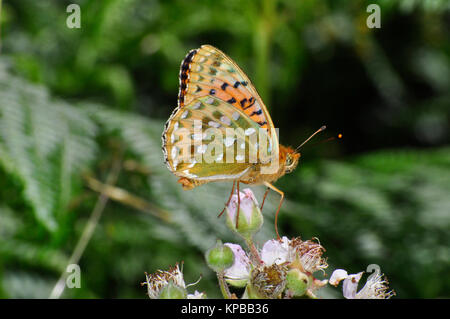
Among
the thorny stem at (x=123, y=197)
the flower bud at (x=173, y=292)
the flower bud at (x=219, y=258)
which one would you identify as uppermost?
the thorny stem at (x=123, y=197)

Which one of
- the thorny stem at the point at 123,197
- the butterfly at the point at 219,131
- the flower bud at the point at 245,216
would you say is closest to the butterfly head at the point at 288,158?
the butterfly at the point at 219,131

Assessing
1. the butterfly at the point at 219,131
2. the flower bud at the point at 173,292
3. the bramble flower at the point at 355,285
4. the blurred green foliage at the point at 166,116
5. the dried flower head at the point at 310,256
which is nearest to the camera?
the flower bud at the point at 173,292

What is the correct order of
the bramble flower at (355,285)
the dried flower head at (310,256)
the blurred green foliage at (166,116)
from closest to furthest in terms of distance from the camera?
the bramble flower at (355,285), the dried flower head at (310,256), the blurred green foliage at (166,116)

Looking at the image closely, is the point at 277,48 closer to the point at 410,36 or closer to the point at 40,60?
the point at 410,36

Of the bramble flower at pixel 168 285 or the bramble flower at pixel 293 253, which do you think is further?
the bramble flower at pixel 293 253

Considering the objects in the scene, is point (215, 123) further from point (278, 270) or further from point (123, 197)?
point (123, 197)

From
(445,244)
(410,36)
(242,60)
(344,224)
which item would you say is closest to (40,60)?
(242,60)

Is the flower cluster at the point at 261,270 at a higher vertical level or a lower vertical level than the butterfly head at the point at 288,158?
lower

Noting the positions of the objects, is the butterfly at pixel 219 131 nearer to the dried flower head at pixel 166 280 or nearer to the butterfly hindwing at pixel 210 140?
the butterfly hindwing at pixel 210 140
